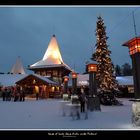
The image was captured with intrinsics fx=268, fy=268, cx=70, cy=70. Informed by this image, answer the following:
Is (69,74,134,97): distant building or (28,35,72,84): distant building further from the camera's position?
(28,35,72,84): distant building

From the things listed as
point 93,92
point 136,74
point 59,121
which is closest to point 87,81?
point 93,92

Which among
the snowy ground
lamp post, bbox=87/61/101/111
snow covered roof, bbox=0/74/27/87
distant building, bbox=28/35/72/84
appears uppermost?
distant building, bbox=28/35/72/84

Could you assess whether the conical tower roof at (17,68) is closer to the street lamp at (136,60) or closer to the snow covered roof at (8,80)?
the snow covered roof at (8,80)

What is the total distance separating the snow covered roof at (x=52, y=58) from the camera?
1075 inches

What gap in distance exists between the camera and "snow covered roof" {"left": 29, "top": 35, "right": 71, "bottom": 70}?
27.3 meters

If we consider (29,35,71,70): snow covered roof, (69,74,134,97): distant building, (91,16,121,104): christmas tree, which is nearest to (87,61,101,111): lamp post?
(91,16,121,104): christmas tree

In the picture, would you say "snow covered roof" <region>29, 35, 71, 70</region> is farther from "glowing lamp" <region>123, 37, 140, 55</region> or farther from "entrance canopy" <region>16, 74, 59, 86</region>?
"glowing lamp" <region>123, 37, 140, 55</region>

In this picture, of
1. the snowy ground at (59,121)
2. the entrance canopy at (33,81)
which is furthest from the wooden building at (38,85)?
the snowy ground at (59,121)

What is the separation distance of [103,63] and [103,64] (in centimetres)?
6
